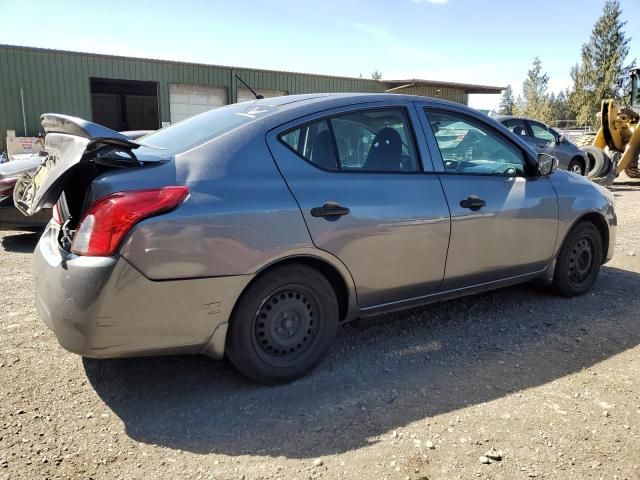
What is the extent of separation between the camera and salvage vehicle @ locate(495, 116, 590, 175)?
39.2ft

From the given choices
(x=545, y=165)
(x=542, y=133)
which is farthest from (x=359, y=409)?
(x=542, y=133)

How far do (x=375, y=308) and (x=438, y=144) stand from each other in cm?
119

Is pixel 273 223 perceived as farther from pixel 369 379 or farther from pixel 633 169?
pixel 633 169

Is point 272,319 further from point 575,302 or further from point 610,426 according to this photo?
point 575,302

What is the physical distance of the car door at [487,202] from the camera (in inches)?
139

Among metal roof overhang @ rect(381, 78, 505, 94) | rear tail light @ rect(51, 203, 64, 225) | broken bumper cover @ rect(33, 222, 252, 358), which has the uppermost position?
metal roof overhang @ rect(381, 78, 505, 94)

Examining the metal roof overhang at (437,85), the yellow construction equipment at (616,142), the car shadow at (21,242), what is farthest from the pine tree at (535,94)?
the car shadow at (21,242)

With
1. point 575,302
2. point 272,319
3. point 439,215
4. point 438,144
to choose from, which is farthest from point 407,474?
point 575,302

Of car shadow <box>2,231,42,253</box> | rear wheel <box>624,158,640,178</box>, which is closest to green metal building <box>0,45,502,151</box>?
car shadow <box>2,231,42,253</box>

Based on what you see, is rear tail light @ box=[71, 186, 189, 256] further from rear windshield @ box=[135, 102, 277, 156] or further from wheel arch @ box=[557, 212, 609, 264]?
wheel arch @ box=[557, 212, 609, 264]

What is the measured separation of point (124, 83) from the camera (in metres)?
22.1

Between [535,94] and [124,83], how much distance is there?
4214 cm

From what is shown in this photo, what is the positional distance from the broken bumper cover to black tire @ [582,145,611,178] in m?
12.7

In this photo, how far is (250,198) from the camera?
8.86ft
